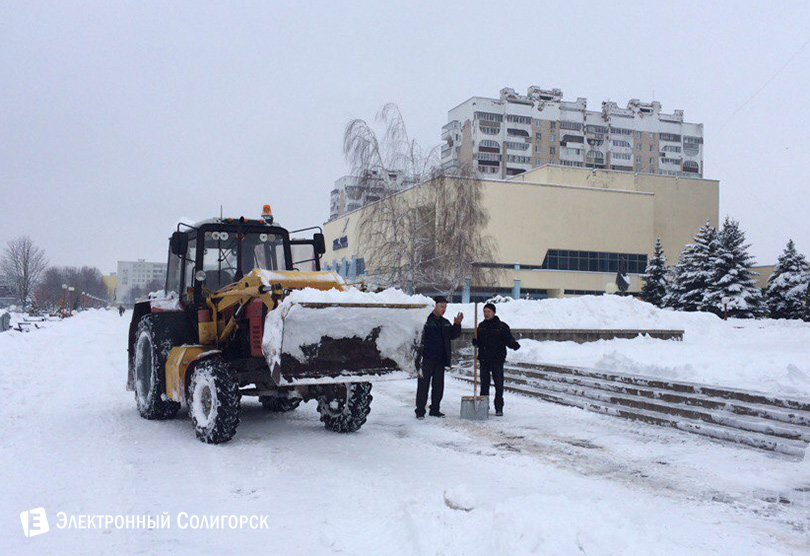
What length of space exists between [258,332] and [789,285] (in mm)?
45562

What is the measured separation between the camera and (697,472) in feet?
22.3

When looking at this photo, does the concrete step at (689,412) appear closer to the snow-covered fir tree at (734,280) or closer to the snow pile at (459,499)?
the snow pile at (459,499)

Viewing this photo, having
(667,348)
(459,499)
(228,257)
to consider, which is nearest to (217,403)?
(228,257)

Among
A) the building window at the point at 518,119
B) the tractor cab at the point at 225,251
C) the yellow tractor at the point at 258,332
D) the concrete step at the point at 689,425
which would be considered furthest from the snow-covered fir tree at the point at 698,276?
the building window at the point at 518,119

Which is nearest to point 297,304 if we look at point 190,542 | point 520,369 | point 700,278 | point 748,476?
point 190,542

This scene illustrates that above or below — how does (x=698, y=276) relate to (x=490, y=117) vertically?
below

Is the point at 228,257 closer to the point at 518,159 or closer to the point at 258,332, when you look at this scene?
the point at 258,332

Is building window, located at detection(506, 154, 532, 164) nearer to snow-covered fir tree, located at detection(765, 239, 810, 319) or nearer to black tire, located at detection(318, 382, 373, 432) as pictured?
snow-covered fir tree, located at detection(765, 239, 810, 319)

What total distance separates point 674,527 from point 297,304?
4.13m

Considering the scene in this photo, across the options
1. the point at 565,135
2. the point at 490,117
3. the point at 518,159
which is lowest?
the point at 518,159

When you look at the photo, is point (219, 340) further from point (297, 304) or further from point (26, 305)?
point (26, 305)

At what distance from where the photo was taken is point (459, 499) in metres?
5.01

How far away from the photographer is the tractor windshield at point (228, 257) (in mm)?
9078

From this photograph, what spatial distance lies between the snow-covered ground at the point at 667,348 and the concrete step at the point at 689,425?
3.33ft
